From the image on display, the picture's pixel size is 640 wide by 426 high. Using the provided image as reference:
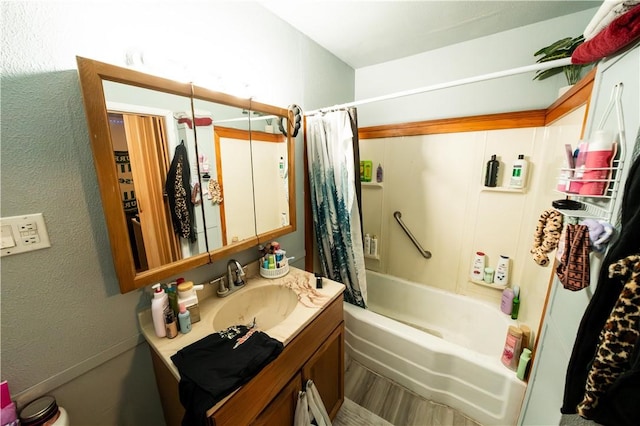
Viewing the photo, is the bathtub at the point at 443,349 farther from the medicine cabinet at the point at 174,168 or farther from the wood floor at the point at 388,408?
the medicine cabinet at the point at 174,168

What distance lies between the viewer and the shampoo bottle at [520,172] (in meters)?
1.55

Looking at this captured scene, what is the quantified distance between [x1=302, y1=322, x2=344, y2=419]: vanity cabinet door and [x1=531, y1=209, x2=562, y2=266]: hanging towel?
95cm

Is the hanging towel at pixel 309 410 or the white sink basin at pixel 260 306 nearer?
the hanging towel at pixel 309 410

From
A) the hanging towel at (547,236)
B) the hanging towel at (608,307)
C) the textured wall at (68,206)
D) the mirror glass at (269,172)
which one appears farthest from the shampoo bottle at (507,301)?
the textured wall at (68,206)

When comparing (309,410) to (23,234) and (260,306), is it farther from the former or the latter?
(23,234)

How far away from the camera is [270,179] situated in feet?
4.68

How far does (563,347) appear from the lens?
850 millimetres

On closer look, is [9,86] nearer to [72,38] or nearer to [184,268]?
[72,38]

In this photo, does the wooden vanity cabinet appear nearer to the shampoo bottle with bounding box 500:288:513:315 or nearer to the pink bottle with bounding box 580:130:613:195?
the pink bottle with bounding box 580:130:613:195

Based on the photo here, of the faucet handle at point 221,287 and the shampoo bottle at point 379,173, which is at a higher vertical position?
the shampoo bottle at point 379,173

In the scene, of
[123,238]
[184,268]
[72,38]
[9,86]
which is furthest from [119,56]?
[184,268]

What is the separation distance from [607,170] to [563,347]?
66cm

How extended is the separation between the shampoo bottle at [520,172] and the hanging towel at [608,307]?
1.12 meters

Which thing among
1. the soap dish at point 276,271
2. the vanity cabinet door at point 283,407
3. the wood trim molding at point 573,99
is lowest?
the vanity cabinet door at point 283,407
